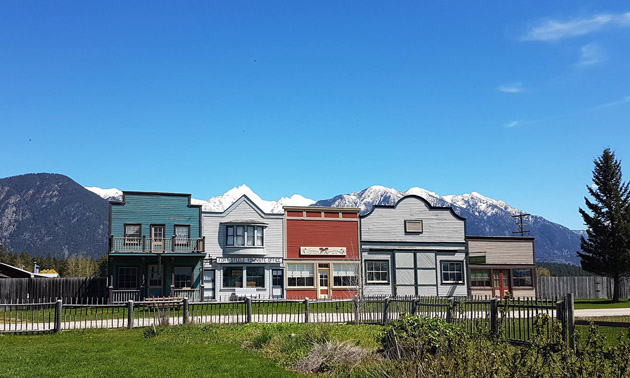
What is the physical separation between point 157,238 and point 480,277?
1029 inches

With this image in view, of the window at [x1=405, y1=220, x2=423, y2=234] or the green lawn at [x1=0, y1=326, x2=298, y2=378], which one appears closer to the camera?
the green lawn at [x1=0, y1=326, x2=298, y2=378]

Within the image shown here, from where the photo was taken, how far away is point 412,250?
46.0m

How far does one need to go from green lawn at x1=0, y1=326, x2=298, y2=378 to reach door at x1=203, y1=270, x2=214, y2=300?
72.7 ft

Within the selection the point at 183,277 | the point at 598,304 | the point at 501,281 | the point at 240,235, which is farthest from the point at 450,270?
the point at 183,277

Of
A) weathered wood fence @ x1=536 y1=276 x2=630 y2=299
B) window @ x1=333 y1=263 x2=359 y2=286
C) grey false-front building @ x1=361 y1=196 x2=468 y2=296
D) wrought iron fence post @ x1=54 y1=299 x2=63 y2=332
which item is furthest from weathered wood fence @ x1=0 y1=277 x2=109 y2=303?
weathered wood fence @ x1=536 y1=276 x2=630 y2=299

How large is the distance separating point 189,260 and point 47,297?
9563mm

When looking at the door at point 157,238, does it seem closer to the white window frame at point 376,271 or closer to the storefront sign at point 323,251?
the storefront sign at point 323,251

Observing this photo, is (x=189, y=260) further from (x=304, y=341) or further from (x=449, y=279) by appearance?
(x=304, y=341)

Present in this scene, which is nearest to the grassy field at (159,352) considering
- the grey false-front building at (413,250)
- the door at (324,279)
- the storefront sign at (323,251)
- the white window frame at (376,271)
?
the storefront sign at (323,251)

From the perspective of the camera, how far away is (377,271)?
45.2 m

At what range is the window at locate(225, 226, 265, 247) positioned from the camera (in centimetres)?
4231

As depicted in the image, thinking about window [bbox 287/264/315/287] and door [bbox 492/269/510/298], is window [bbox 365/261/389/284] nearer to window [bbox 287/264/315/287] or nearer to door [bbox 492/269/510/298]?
window [bbox 287/264/315/287]

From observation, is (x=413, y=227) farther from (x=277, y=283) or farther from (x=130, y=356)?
(x=130, y=356)

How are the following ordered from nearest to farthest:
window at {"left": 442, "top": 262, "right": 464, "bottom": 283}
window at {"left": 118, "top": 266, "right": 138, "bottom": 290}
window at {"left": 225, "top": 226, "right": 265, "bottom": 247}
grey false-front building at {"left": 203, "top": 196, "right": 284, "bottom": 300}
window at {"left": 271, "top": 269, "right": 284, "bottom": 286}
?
window at {"left": 118, "top": 266, "right": 138, "bottom": 290}, grey false-front building at {"left": 203, "top": 196, "right": 284, "bottom": 300}, window at {"left": 225, "top": 226, "right": 265, "bottom": 247}, window at {"left": 271, "top": 269, "right": 284, "bottom": 286}, window at {"left": 442, "top": 262, "right": 464, "bottom": 283}
